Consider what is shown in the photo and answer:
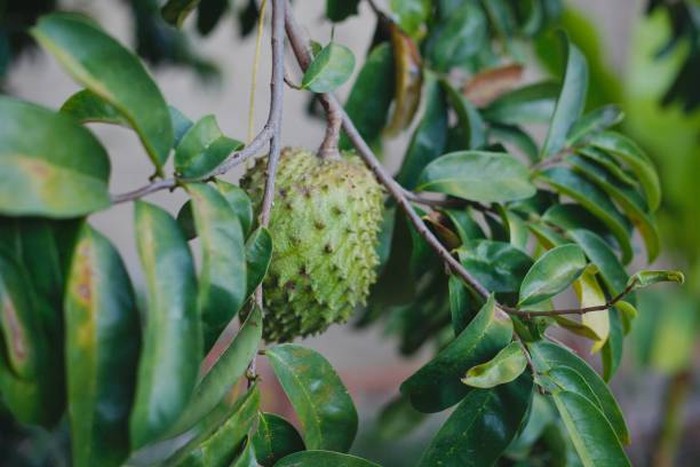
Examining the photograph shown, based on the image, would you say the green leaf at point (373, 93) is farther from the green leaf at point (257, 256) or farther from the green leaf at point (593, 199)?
the green leaf at point (257, 256)

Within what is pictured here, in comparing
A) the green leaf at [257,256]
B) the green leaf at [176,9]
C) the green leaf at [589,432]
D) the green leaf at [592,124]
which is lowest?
the green leaf at [589,432]

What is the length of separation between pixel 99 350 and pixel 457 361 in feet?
0.97

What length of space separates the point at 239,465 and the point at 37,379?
16cm

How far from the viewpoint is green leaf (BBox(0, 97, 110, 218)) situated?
0.45 meters

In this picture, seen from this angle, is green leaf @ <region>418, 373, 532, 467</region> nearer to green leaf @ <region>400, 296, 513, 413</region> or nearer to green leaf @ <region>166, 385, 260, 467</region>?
green leaf @ <region>400, 296, 513, 413</region>

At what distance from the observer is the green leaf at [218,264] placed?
513 mm

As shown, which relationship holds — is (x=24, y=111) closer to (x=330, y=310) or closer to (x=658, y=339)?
(x=330, y=310)

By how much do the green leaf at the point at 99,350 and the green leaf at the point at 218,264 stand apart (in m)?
0.05

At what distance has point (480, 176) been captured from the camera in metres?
0.85

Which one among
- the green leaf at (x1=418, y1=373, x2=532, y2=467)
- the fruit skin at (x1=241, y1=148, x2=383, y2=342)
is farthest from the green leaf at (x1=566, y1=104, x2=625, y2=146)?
the green leaf at (x1=418, y1=373, x2=532, y2=467)

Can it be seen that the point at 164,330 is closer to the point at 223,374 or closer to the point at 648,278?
the point at 223,374

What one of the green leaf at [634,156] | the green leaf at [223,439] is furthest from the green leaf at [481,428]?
the green leaf at [634,156]

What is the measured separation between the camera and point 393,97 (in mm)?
1025

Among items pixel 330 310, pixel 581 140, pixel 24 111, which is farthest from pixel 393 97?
pixel 24 111
